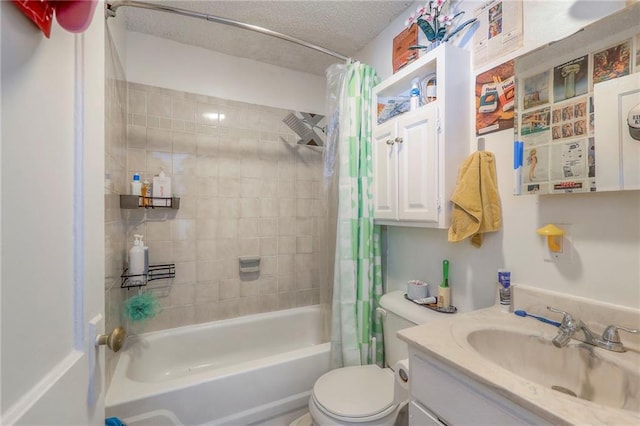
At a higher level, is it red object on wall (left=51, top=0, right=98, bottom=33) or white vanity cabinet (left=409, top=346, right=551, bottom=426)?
red object on wall (left=51, top=0, right=98, bottom=33)

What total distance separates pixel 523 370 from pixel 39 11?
1.45m

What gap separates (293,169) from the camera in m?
2.35

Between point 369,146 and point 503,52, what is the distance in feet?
2.49

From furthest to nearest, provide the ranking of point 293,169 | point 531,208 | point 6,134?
1. point 293,169
2. point 531,208
3. point 6,134

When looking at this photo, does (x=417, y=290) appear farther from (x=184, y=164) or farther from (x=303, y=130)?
(x=184, y=164)

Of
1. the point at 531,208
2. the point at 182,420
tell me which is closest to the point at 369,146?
the point at 531,208

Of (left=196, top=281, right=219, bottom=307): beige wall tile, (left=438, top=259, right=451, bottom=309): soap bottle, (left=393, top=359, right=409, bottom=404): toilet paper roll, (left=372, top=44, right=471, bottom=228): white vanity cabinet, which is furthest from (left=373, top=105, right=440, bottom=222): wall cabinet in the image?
(left=196, top=281, right=219, bottom=307): beige wall tile

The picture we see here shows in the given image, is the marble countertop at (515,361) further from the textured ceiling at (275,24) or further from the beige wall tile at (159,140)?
the beige wall tile at (159,140)

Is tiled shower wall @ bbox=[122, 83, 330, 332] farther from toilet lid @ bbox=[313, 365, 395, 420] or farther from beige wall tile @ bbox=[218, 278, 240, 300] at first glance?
toilet lid @ bbox=[313, 365, 395, 420]

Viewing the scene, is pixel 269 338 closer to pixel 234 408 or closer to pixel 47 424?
pixel 234 408

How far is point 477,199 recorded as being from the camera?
118cm

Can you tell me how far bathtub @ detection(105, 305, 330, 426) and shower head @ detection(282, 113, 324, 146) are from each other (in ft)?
4.68

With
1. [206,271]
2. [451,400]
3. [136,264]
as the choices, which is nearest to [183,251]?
[206,271]

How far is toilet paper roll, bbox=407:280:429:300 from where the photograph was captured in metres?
1.50
